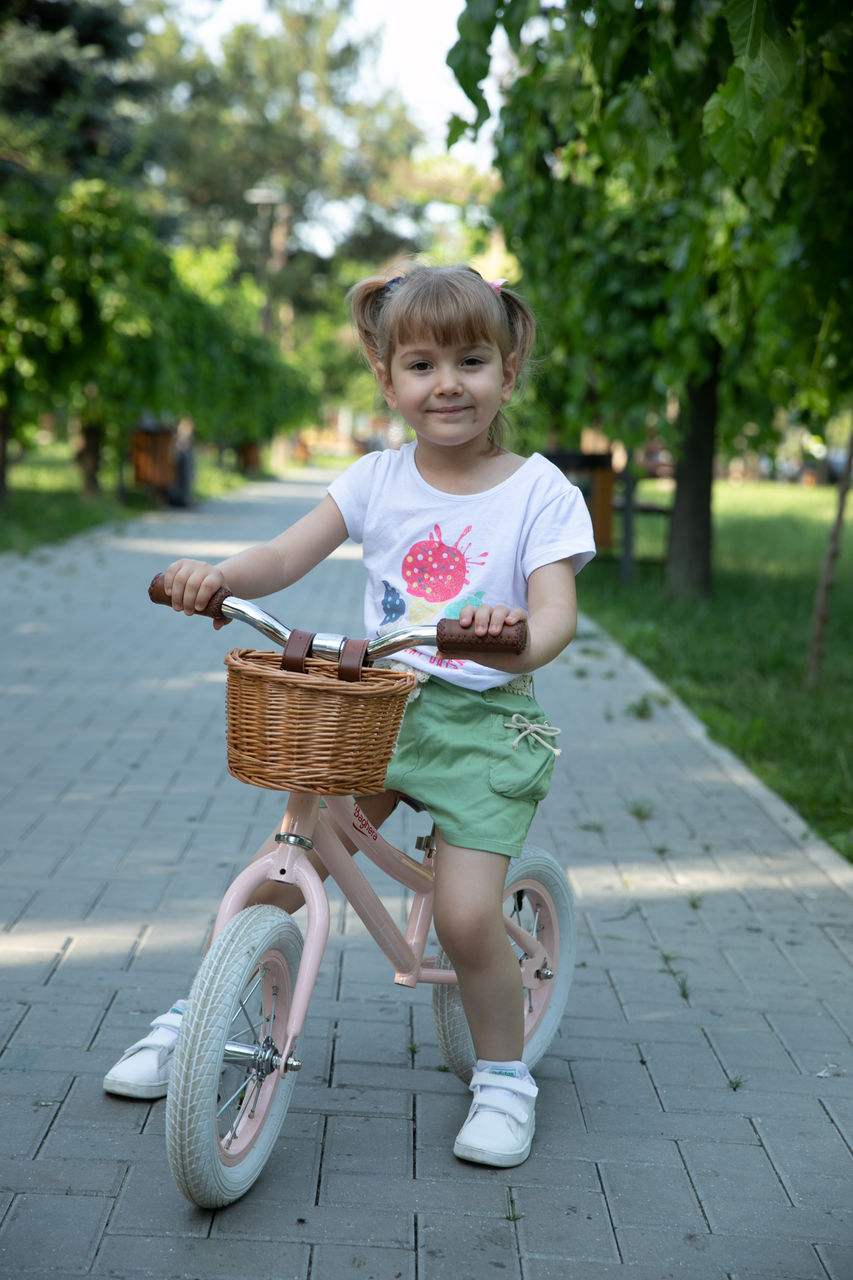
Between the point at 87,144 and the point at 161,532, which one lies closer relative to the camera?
the point at 161,532

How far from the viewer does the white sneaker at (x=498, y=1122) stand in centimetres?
272

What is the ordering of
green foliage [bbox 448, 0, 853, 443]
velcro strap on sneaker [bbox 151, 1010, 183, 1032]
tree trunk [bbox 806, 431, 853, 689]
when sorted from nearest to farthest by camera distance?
velcro strap on sneaker [bbox 151, 1010, 183, 1032]
green foliage [bbox 448, 0, 853, 443]
tree trunk [bbox 806, 431, 853, 689]

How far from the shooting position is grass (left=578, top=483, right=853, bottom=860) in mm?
6145

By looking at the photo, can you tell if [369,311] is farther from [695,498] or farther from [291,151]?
[291,151]

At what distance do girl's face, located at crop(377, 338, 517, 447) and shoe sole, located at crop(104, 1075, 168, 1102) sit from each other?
147 cm

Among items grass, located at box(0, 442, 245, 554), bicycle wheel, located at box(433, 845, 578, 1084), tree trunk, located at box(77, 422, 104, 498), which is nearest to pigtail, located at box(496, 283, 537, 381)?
bicycle wheel, located at box(433, 845, 578, 1084)

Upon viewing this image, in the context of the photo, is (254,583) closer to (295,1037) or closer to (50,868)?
(295,1037)

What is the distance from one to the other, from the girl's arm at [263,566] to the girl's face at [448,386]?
0.26 metres

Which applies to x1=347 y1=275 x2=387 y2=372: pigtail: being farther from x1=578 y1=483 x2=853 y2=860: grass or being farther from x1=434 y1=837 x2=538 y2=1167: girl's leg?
x1=578 y1=483 x2=853 y2=860: grass

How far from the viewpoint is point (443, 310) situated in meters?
2.53

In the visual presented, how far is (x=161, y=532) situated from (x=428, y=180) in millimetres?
24329

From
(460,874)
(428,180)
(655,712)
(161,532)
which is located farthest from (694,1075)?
(428,180)

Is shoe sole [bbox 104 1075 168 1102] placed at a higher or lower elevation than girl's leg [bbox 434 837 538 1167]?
lower

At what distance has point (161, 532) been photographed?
57.1 ft
